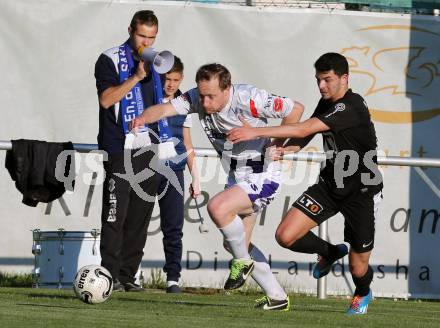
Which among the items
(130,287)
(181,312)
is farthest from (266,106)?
(130,287)

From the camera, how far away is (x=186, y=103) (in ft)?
30.6

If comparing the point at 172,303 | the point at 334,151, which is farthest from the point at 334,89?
the point at 172,303

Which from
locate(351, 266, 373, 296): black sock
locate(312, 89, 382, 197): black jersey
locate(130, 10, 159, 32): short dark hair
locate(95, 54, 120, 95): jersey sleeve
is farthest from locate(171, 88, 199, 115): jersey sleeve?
locate(351, 266, 373, 296): black sock

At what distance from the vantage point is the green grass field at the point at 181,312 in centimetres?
759

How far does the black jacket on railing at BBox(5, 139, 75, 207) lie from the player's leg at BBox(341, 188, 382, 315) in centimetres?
307

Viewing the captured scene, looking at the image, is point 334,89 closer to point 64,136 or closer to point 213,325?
point 213,325

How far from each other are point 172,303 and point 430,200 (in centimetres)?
384

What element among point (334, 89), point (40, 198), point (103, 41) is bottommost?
point (40, 198)

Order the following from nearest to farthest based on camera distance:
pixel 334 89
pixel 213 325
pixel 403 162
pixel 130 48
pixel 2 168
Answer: pixel 213 325 → pixel 334 89 → pixel 130 48 → pixel 403 162 → pixel 2 168

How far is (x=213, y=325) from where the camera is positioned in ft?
24.8

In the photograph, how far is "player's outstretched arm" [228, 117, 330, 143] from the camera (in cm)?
842

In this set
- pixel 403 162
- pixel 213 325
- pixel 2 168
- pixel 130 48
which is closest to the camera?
pixel 213 325

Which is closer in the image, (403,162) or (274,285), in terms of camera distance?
(274,285)

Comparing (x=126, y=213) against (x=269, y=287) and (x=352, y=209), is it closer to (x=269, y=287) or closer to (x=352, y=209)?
(x=269, y=287)
